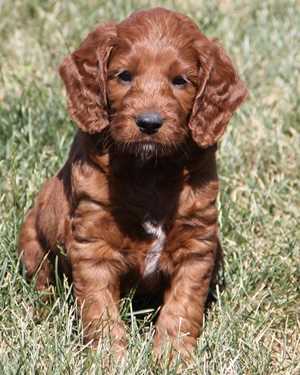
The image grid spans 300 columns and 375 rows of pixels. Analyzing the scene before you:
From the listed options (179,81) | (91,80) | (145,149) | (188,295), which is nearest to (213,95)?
(179,81)

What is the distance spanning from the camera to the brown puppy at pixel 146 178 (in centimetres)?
524

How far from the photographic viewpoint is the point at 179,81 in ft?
17.3

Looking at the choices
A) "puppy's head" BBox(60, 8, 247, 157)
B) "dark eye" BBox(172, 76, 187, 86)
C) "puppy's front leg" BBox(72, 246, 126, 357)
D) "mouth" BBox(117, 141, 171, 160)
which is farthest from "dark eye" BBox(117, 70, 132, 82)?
"puppy's front leg" BBox(72, 246, 126, 357)

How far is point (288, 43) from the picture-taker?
879 centimetres

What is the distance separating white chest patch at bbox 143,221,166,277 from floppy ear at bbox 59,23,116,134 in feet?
1.80

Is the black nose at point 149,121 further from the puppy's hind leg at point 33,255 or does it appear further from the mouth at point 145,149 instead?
the puppy's hind leg at point 33,255

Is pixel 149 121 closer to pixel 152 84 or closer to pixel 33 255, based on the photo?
pixel 152 84

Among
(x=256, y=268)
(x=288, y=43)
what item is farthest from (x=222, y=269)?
(x=288, y=43)

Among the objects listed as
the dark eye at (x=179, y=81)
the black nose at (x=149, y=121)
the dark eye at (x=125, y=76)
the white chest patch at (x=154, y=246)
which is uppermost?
the dark eye at (x=125, y=76)

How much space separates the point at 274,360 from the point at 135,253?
0.86 metres

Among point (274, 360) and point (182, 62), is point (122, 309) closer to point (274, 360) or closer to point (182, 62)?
point (274, 360)

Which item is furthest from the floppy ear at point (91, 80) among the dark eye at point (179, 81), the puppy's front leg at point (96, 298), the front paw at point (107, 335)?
the front paw at point (107, 335)

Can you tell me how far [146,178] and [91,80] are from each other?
55 centimetres

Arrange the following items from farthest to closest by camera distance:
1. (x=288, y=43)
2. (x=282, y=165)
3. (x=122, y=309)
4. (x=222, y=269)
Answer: (x=288, y=43) < (x=282, y=165) < (x=222, y=269) < (x=122, y=309)
